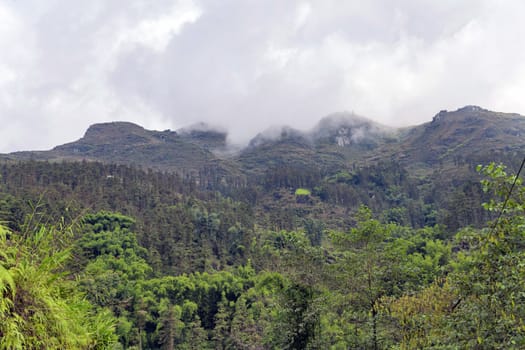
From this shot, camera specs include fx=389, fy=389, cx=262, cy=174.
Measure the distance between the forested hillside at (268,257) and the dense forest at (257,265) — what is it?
4cm

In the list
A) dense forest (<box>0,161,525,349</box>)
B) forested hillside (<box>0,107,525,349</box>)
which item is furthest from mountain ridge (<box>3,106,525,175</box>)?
dense forest (<box>0,161,525,349</box>)

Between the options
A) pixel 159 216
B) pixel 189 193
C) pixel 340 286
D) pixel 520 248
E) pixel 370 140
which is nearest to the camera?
pixel 520 248

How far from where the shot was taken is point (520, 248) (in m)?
6.00

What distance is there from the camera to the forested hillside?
352 centimetres

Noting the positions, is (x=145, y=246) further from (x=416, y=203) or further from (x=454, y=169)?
(x=454, y=169)

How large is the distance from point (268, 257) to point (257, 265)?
2181 millimetres

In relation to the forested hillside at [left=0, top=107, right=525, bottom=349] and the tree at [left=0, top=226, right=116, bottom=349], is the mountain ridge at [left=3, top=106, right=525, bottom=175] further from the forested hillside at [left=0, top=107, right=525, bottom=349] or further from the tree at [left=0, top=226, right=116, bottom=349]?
the tree at [left=0, top=226, right=116, bottom=349]

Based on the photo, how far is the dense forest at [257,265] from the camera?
11.3ft

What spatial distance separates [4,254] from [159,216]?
49.5 meters

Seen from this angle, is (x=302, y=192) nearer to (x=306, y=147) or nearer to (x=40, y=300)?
(x=306, y=147)

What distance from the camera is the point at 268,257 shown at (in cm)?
4212

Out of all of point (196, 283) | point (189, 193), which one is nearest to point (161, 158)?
point (189, 193)

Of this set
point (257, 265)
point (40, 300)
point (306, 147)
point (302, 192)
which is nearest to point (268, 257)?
point (257, 265)

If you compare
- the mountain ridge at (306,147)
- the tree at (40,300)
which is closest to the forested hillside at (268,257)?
the tree at (40,300)
